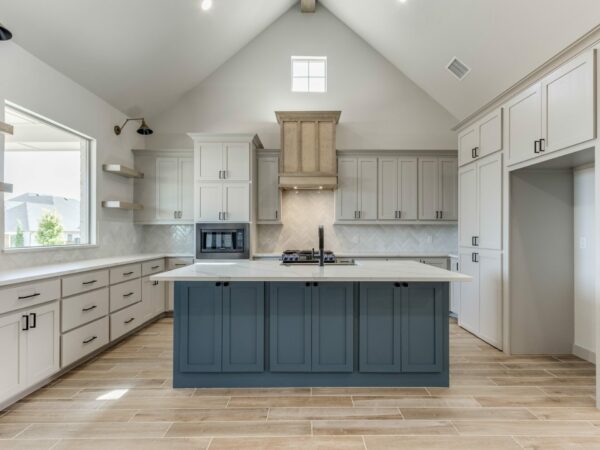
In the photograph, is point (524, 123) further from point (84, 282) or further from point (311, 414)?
point (84, 282)

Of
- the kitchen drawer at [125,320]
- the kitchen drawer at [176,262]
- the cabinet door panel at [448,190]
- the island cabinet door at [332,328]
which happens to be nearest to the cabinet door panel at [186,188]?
the kitchen drawer at [176,262]

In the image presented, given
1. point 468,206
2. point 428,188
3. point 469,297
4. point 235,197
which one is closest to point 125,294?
point 235,197

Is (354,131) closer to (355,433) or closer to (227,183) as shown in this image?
(227,183)

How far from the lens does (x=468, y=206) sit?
13.3 feet

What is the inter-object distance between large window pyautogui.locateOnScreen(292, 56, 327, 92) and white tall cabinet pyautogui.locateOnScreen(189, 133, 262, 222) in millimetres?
1444

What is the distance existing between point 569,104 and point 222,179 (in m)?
3.71

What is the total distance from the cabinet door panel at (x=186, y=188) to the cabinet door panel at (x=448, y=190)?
3605 mm

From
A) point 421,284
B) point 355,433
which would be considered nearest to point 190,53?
point 421,284

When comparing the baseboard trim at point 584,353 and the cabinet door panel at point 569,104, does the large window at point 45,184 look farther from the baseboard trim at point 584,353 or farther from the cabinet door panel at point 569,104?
the baseboard trim at point 584,353

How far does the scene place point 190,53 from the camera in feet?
14.9

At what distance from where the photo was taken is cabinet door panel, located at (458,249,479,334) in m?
3.84

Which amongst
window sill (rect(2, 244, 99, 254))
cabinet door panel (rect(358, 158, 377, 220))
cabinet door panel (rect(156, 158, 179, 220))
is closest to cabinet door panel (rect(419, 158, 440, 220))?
cabinet door panel (rect(358, 158, 377, 220))

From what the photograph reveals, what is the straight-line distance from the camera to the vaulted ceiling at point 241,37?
2895 mm

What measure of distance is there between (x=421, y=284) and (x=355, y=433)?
Answer: 1.15m
